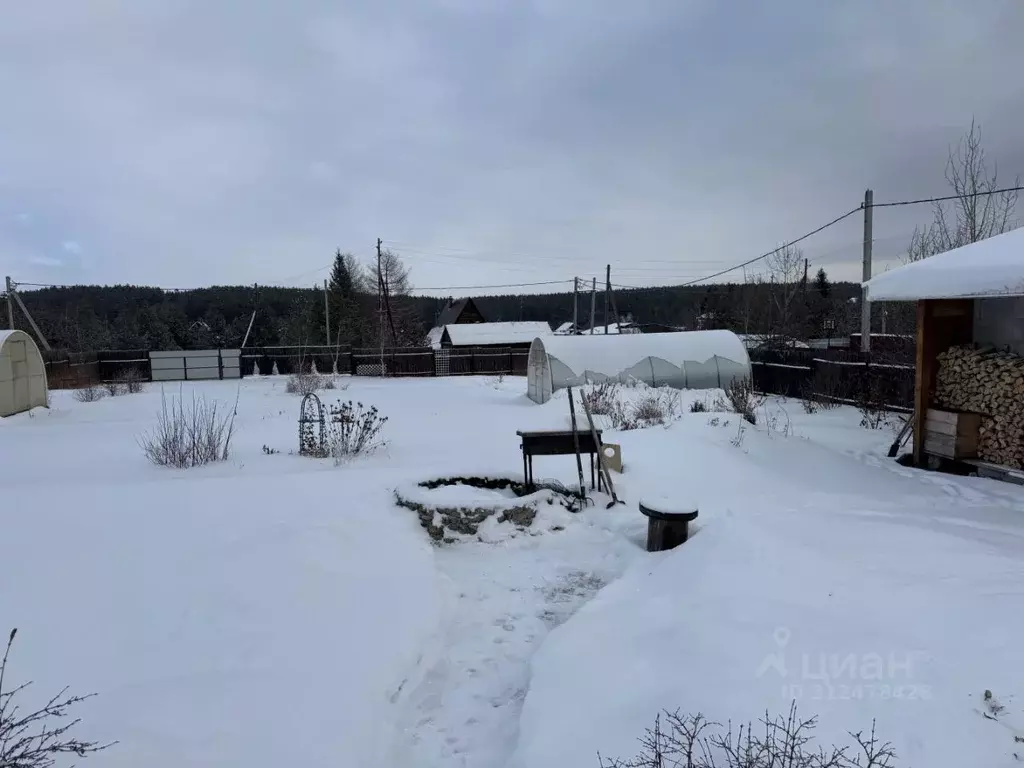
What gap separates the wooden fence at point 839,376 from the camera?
1193 cm

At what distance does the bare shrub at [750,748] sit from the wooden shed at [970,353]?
580 centimetres

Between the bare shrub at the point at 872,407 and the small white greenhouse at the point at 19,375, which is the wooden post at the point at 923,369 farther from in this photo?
the small white greenhouse at the point at 19,375

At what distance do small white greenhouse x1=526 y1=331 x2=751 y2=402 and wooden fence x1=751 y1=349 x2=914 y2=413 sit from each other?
1.49m

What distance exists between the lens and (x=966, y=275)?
21.9 ft

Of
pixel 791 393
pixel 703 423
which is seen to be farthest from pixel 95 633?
pixel 791 393

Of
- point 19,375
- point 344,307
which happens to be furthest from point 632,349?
point 344,307

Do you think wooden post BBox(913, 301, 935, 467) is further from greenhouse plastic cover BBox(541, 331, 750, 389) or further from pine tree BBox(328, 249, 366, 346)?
pine tree BBox(328, 249, 366, 346)

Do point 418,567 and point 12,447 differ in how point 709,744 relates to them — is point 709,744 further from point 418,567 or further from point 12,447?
point 12,447

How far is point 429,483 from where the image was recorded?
6.50 metres

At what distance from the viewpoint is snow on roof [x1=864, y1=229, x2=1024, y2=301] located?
247 inches

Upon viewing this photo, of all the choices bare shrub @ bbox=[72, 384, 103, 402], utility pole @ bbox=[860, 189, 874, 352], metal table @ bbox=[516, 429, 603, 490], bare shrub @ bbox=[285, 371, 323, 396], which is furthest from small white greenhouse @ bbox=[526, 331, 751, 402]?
bare shrub @ bbox=[72, 384, 103, 402]

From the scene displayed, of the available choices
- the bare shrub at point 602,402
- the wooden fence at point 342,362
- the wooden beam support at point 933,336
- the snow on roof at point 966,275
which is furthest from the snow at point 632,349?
the wooden fence at point 342,362

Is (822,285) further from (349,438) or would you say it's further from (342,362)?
(349,438)

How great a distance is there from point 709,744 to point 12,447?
1154cm
